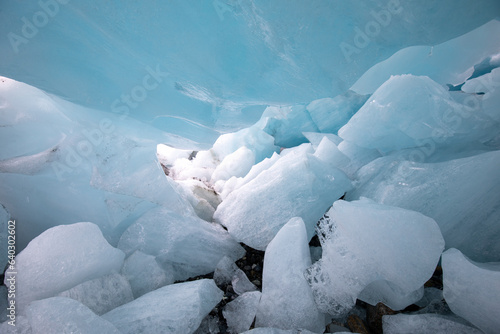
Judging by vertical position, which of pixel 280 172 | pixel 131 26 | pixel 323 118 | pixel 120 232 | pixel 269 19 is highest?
pixel 269 19

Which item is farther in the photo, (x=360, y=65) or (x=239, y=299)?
(x=360, y=65)

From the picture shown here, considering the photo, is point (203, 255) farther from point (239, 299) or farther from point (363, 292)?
point (363, 292)

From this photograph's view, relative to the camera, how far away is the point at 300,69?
6.68ft

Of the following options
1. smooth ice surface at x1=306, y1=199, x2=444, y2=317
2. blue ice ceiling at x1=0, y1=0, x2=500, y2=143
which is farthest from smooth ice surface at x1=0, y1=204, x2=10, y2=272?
smooth ice surface at x1=306, y1=199, x2=444, y2=317

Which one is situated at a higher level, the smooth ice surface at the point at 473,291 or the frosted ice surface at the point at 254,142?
the frosted ice surface at the point at 254,142

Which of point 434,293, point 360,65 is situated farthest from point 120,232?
point 360,65

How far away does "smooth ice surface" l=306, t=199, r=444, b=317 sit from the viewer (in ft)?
3.63

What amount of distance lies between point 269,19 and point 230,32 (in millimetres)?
319

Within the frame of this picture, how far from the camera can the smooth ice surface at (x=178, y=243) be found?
5.62ft

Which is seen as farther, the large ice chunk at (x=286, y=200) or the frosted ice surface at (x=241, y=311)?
the large ice chunk at (x=286, y=200)

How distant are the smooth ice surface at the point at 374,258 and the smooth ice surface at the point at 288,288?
0.07 meters

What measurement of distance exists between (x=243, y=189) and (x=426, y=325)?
60.9 inches

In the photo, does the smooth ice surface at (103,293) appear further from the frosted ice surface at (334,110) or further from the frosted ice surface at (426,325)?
the frosted ice surface at (334,110)

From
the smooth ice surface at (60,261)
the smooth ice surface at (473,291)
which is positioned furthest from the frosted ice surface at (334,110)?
the smooth ice surface at (60,261)
